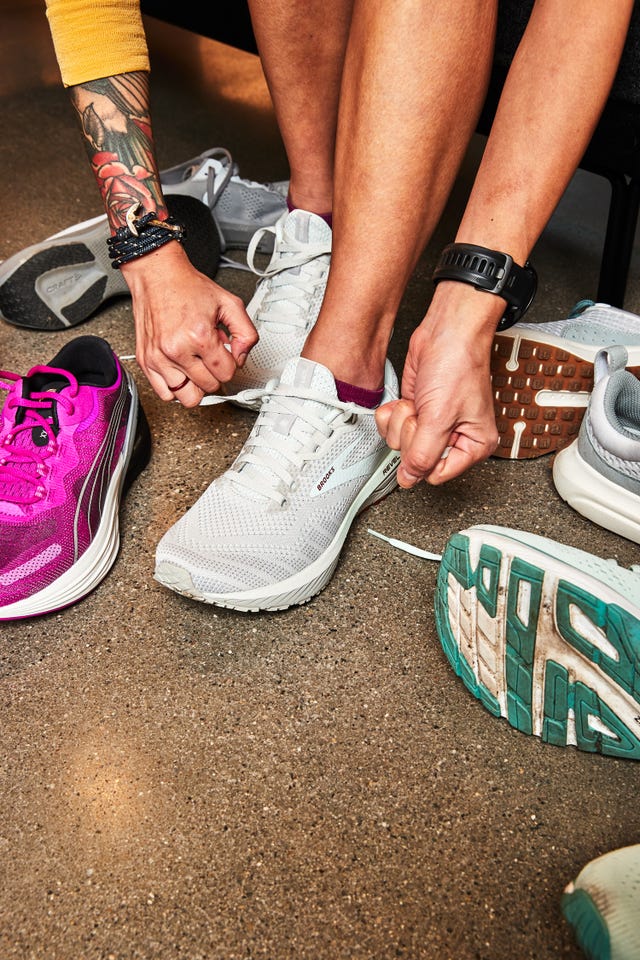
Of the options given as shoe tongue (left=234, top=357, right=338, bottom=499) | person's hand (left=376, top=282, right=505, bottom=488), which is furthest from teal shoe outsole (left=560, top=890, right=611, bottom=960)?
shoe tongue (left=234, top=357, right=338, bottom=499)

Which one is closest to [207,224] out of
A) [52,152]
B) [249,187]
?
[249,187]

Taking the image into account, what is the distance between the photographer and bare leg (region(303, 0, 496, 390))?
2.25 feet

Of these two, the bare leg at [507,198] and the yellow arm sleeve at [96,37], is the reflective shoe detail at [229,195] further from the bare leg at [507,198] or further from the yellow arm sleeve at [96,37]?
the bare leg at [507,198]

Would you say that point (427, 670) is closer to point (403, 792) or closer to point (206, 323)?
point (403, 792)

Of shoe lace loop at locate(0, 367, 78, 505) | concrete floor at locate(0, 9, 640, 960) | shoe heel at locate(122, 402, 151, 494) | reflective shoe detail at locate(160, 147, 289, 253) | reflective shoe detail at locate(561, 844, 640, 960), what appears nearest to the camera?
reflective shoe detail at locate(561, 844, 640, 960)

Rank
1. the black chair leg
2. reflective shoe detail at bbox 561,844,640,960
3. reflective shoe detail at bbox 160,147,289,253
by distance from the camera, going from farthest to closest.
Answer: reflective shoe detail at bbox 160,147,289,253
the black chair leg
reflective shoe detail at bbox 561,844,640,960

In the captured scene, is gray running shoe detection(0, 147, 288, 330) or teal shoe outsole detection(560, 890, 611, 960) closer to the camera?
teal shoe outsole detection(560, 890, 611, 960)

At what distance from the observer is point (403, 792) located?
0.64 meters

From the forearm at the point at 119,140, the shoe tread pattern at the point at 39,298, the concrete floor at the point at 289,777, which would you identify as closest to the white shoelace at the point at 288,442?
the concrete floor at the point at 289,777

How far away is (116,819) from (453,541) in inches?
14.3

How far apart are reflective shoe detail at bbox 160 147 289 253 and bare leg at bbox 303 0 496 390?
0.51 metres

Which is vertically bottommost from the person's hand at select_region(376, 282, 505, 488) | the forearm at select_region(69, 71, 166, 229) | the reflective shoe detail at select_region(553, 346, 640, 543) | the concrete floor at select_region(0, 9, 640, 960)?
the concrete floor at select_region(0, 9, 640, 960)

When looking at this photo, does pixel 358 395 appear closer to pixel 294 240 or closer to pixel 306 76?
pixel 294 240

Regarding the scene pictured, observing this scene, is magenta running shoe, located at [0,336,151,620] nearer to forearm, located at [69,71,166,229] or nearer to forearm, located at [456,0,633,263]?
forearm, located at [69,71,166,229]
